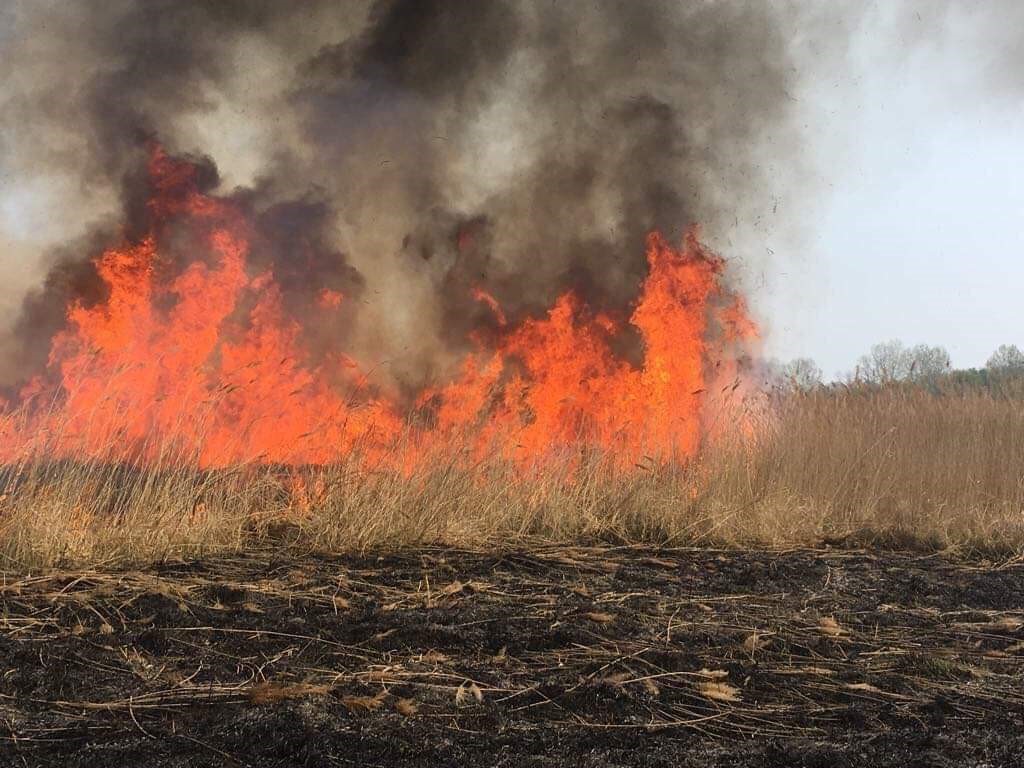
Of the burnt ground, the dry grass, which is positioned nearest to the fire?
the dry grass

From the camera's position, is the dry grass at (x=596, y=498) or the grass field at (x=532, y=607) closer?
the grass field at (x=532, y=607)

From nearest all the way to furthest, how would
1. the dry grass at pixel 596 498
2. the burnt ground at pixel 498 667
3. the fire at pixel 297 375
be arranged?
the burnt ground at pixel 498 667 < the dry grass at pixel 596 498 < the fire at pixel 297 375

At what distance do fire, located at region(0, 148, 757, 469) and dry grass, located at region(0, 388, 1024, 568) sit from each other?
0.24 meters

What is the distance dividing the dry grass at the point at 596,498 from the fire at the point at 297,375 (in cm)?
24

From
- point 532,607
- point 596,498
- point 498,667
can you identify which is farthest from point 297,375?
point 498,667

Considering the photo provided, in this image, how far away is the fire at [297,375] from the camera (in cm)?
586

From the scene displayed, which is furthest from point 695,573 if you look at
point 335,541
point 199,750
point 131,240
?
point 131,240

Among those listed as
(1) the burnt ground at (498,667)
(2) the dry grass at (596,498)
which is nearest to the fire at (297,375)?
(2) the dry grass at (596,498)

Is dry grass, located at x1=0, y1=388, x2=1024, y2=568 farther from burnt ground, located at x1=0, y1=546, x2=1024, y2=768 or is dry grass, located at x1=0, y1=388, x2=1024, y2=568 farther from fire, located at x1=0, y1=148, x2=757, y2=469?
burnt ground, located at x1=0, y1=546, x2=1024, y2=768

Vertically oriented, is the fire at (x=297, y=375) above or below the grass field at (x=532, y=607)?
above

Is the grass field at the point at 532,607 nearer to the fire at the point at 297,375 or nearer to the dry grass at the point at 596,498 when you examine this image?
the dry grass at the point at 596,498

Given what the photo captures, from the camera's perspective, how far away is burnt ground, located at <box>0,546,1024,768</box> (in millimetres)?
2439

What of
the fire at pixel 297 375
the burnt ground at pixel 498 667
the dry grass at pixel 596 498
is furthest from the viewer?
the fire at pixel 297 375

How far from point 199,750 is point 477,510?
12.5 ft
